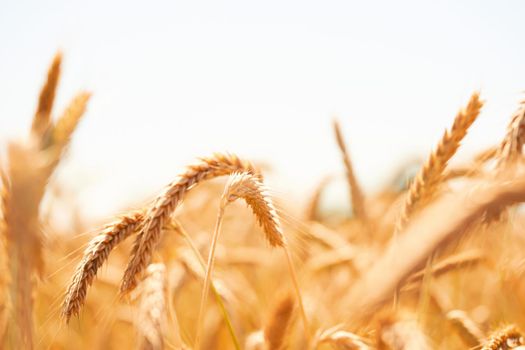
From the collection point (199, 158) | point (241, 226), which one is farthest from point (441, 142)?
point (241, 226)

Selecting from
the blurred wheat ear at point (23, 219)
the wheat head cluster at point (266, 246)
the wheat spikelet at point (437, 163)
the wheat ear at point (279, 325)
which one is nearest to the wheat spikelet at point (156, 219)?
the wheat head cluster at point (266, 246)

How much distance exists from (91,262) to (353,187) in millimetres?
1633

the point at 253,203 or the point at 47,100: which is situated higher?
the point at 47,100

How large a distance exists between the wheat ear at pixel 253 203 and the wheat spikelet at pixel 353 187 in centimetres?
122

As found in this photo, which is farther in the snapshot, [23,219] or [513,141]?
[513,141]

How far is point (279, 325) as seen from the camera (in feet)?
4.25

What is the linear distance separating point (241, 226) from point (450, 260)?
376 cm

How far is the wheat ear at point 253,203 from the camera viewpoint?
3.77ft

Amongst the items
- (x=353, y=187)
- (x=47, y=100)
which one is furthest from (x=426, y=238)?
(x=353, y=187)

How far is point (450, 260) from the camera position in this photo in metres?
1.84

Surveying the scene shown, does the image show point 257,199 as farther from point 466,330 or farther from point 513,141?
point 466,330

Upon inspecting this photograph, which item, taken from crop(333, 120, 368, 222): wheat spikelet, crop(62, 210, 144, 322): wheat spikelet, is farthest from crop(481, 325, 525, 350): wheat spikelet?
crop(333, 120, 368, 222): wheat spikelet

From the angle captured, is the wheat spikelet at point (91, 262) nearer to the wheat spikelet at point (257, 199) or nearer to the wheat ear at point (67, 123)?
the wheat spikelet at point (257, 199)

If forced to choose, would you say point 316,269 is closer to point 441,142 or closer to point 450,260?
point 450,260
